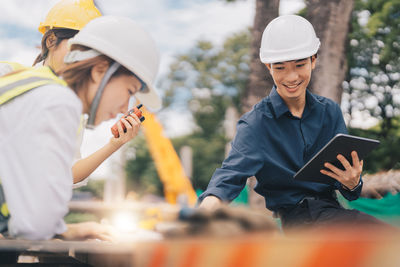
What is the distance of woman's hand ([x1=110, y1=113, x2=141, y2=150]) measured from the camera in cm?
228

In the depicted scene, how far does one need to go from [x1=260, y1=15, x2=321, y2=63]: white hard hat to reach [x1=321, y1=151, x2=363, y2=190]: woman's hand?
2.17 feet

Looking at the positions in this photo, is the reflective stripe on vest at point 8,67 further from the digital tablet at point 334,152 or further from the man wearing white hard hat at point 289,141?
the digital tablet at point 334,152

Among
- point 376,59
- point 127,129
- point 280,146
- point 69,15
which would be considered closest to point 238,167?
point 280,146

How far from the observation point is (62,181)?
4.89 feet

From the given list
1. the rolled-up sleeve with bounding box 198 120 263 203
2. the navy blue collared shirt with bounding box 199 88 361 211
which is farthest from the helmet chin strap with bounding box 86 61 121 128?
the navy blue collared shirt with bounding box 199 88 361 211

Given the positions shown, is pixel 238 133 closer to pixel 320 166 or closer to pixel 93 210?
pixel 320 166

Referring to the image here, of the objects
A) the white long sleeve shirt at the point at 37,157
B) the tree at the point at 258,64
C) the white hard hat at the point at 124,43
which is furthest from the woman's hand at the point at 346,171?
the tree at the point at 258,64

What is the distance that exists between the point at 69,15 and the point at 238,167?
144cm

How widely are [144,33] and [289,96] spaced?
4.01 ft

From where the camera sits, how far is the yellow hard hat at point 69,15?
106 inches

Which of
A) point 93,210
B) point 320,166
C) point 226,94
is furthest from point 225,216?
point 226,94

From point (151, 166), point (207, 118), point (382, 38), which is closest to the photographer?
point (382, 38)

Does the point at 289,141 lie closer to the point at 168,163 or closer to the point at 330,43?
the point at 330,43

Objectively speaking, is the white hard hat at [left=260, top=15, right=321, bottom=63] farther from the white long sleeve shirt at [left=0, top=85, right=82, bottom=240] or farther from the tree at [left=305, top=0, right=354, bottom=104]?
the tree at [left=305, top=0, right=354, bottom=104]
